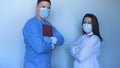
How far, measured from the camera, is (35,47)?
8.29ft

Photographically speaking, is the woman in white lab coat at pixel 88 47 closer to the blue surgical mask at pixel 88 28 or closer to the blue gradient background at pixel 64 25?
the blue surgical mask at pixel 88 28

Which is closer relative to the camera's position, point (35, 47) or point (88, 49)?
point (35, 47)

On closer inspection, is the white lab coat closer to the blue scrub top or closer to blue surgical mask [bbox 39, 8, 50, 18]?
the blue scrub top

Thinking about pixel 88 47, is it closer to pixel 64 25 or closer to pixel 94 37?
pixel 94 37

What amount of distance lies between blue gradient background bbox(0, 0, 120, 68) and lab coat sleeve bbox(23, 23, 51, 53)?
17.8 inches

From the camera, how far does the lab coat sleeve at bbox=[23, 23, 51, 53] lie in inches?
99.0

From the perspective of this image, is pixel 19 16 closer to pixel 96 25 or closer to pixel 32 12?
pixel 32 12

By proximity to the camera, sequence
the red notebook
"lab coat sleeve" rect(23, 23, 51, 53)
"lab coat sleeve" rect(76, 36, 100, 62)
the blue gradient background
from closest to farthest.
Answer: "lab coat sleeve" rect(23, 23, 51, 53), the red notebook, "lab coat sleeve" rect(76, 36, 100, 62), the blue gradient background

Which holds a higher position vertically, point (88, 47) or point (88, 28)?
point (88, 28)

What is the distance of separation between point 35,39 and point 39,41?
1.8 inches

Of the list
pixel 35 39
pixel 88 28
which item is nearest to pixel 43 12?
pixel 35 39

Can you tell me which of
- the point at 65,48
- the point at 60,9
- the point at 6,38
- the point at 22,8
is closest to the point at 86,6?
the point at 60,9

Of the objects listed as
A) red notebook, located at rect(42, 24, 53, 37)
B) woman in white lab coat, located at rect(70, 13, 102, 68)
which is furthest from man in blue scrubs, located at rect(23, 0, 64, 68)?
woman in white lab coat, located at rect(70, 13, 102, 68)

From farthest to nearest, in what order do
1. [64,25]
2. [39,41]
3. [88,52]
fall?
[64,25]
[88,52]
[39,41]
